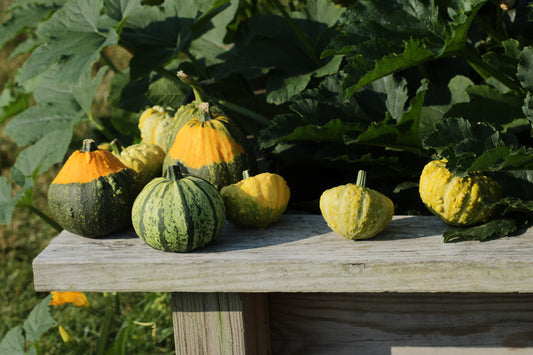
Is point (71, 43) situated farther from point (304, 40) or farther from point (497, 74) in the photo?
point (497, 74)

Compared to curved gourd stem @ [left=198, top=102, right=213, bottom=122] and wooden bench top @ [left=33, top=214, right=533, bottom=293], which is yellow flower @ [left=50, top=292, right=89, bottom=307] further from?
curved gourd stem @ [left=198, top=102, right=213, bottom=122]

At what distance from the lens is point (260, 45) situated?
5.77 feet

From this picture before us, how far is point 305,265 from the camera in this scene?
43.4 inches

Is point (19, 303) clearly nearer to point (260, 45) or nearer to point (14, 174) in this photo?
point (14, 174)

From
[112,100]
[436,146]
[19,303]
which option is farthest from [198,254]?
[19,303]

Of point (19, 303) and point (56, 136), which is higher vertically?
point (56, 136)

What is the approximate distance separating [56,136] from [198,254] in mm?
815

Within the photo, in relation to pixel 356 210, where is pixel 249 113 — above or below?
above

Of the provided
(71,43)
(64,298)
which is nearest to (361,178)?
(71,43)

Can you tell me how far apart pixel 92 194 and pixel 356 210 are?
0.55 metres

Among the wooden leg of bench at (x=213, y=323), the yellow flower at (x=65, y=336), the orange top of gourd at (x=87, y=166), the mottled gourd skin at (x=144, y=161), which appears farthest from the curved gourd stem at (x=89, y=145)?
the yellow flower at (x=65, y=336)

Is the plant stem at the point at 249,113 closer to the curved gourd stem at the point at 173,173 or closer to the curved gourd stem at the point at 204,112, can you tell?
the curved gourd stem at the point at 204,112

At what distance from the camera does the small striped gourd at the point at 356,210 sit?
3.73ft

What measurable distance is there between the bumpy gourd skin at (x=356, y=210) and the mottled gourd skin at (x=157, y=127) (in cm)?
54
